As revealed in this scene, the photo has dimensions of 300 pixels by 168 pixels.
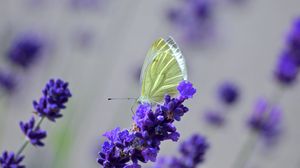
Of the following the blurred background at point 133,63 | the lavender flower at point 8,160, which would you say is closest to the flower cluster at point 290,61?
the blurred background at point 133,63

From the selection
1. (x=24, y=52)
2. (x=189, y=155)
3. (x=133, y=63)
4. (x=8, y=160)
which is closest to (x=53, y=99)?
(x=8, y=160)

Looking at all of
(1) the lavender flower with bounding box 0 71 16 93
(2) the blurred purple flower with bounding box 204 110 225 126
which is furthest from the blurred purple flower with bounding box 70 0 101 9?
(2) the blurred purple flower with bounding box 204 110 225 126

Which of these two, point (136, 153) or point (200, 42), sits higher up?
point (200, 42)

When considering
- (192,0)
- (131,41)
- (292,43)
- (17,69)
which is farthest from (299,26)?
(131,41)

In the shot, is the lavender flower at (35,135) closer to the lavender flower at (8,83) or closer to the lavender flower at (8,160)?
the lavender flower at (8,160)

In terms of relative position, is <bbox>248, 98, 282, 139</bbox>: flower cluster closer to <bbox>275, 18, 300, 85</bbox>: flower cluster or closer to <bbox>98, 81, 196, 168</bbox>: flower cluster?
<bbox>275, 18, 300, 85</bbox>: flower cluster

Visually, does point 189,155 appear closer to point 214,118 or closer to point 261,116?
point 261,116

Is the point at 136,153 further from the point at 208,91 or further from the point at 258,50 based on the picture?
the point at 258,50
